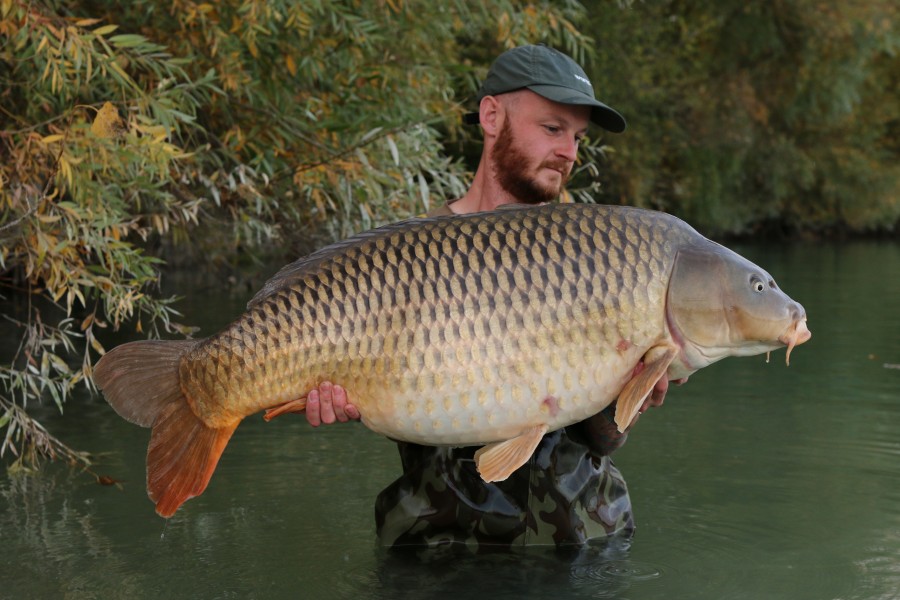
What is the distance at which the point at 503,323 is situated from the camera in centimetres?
237

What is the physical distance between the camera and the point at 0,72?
4.72 meters

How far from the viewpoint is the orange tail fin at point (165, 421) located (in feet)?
8.29

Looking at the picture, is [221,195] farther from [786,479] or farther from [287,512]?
[786,479]

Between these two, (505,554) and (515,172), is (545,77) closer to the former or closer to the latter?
(515,172)

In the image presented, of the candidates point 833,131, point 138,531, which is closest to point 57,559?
point 138,531

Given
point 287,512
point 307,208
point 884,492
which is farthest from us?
point 307,208

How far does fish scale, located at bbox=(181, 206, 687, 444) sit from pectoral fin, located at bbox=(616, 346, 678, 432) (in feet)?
0.10

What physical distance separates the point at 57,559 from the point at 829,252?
15067mm

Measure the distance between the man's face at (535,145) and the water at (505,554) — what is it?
858 millimetres

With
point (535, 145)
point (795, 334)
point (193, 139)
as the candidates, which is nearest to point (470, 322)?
point (795, 334)

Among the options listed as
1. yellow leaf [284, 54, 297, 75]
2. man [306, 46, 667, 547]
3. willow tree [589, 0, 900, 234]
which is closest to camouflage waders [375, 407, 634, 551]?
man [306, 46, 667, 547]

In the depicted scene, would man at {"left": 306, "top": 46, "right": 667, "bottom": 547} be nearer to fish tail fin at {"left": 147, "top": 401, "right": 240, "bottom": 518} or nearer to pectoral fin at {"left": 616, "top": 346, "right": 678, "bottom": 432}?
pectoral fin at {"left": 616, "top": 346, "right": 678, "bottom": 432}

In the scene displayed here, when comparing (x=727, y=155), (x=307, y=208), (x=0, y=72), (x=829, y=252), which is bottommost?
(x=829, y=252)

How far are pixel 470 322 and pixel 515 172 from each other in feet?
2.18
